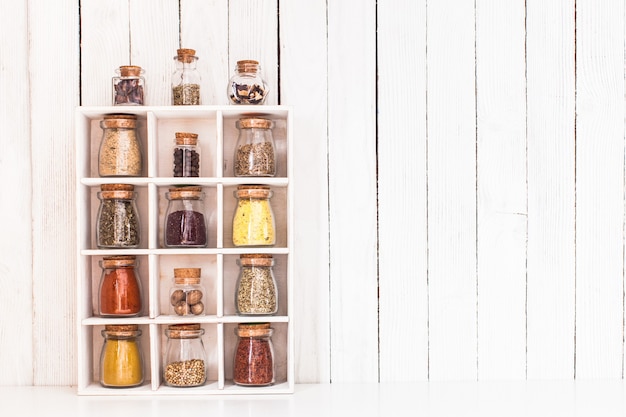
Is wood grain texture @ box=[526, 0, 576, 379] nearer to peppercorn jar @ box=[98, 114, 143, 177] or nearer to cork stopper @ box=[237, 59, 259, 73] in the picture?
cork stopper @ box=[237, 59, 259, 73]

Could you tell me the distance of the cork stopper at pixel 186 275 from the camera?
154 cm

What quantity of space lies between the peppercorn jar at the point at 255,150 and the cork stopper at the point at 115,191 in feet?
0.77

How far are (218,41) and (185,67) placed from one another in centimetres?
13

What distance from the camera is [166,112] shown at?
155 centimetres

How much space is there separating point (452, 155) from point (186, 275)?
2.14ft

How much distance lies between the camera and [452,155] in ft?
5.46

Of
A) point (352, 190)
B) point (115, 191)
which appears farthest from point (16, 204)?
point (352, 190)

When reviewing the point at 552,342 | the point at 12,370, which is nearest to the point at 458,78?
the point at 552,342

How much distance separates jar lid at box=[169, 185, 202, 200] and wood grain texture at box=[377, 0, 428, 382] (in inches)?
16.2

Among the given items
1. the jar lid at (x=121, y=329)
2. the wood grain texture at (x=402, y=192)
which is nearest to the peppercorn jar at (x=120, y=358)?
the jar lid at (x=121, y=329)

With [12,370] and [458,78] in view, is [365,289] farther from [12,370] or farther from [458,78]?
[12,370]

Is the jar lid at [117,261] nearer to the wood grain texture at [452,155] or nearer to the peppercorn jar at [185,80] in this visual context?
the peppercorn jar at [185,80]

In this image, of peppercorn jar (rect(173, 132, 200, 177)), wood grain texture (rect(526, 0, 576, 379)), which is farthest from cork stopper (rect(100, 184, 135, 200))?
wood grain texture (rect(526, 0, 576, 379))

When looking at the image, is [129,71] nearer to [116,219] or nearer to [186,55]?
[186,55]
